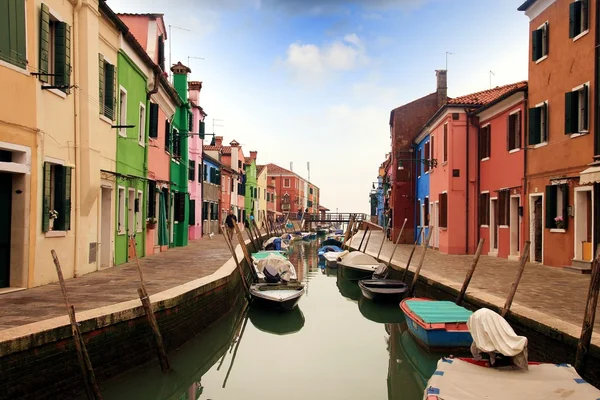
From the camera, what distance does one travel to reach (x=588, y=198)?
47.3 feet

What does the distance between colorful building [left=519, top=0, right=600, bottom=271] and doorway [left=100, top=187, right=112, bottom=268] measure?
38.2 ft

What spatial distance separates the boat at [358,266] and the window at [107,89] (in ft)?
35.0

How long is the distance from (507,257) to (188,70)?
15.4m

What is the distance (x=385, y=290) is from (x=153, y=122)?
30.8 feet

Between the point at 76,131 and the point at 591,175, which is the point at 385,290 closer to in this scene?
the point at 591,175

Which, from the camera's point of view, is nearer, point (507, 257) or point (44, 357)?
point (44, 357)

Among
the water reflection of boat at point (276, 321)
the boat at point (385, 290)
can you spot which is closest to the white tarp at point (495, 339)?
the water reflection of boat at point (276, 321)

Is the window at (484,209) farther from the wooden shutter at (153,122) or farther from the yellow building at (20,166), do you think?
the yellow building at (20,166)

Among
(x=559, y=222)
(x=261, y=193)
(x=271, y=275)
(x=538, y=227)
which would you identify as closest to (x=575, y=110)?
(x=559, y=222)

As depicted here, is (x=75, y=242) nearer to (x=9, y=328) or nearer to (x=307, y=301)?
(x=9, y=328)

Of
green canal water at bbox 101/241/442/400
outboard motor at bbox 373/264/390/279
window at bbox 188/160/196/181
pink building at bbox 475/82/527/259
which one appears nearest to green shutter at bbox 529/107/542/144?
pink building at bbox 475/82/527/259

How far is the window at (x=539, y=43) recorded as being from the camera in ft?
54.4

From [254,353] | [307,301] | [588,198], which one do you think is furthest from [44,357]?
[588,198]

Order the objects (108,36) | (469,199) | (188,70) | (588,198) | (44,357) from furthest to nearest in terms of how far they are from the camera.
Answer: (188,70) → (469,199) → (588,198) → (108,36) → (44,357)
